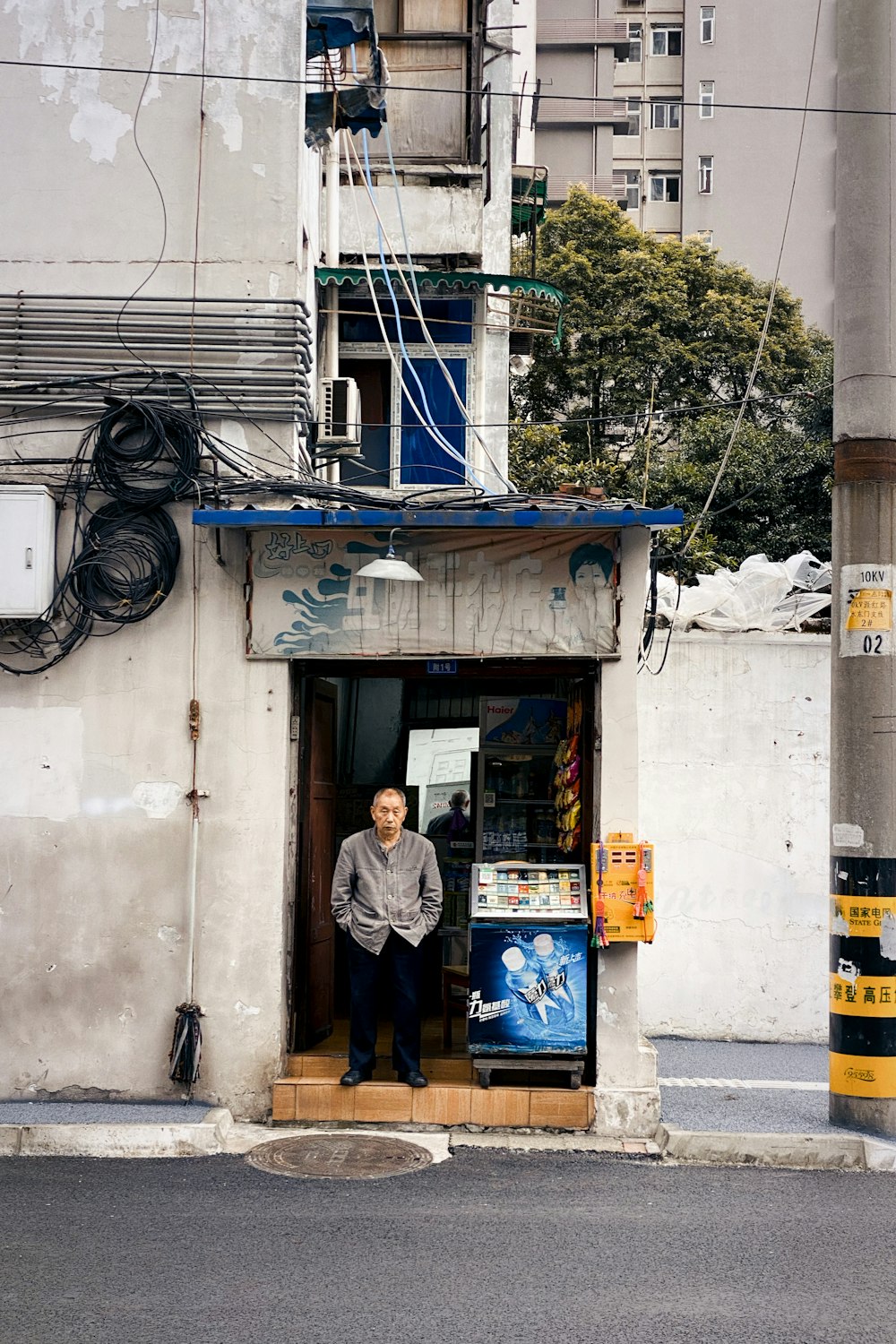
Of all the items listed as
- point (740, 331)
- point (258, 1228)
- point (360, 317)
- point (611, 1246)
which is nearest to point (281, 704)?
point (258, 1228)

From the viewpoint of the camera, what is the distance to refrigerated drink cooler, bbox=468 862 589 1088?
356 inches

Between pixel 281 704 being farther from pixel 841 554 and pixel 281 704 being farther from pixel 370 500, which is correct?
pixel 841 554

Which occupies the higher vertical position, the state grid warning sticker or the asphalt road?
the state grid warning sticker

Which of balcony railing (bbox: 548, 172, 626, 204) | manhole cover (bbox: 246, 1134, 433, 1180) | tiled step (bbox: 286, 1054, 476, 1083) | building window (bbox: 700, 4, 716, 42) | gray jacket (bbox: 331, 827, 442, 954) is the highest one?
building window (bbox: 700, 4, 716, 42)

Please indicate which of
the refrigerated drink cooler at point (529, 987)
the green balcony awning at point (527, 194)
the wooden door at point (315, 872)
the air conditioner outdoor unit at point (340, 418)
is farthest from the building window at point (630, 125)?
the refrigerated drink cooler at point (529, 987)

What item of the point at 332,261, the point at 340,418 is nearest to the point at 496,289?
the point at 332,261

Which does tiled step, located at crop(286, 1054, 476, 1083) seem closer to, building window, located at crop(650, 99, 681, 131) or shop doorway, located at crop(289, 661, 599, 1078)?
shop doorway, located at crop(289, 661, 599, 1078)

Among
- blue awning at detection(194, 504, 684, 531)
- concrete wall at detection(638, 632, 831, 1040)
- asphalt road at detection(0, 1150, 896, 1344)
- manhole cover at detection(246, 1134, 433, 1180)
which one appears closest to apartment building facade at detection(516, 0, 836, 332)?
concrete wall at detection(638, 632, 831, 1040)

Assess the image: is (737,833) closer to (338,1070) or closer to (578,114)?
(338,1070)

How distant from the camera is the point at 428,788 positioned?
43.1ft

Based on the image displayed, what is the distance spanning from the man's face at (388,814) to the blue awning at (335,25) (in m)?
5.79

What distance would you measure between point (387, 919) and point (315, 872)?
98 cm

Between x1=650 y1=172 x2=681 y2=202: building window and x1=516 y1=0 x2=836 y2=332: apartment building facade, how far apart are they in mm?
42

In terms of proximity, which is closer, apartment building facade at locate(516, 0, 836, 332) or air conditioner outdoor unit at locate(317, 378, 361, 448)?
air conditioner outdoor unit at locate(317, 378, 361, 448)
